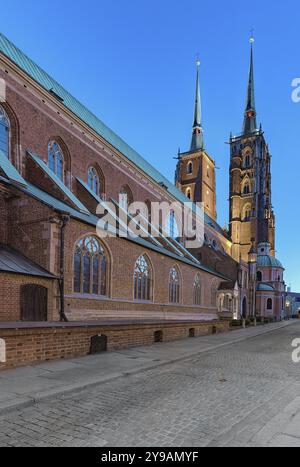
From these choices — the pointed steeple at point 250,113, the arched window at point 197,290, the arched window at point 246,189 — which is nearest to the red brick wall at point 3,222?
the arched window at point 197,290

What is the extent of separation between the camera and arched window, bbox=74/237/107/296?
51.1 ft

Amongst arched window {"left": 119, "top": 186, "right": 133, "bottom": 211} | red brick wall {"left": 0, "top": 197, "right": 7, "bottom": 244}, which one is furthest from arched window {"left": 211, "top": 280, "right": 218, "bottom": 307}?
red brick wall {"left": 0, "top": 197, "right": 7, "bottom": 244}

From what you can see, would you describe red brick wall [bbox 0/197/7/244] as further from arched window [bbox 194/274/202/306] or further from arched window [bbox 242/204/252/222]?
arched window [bbox 242/204/252/222]

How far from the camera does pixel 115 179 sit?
89.9 feet

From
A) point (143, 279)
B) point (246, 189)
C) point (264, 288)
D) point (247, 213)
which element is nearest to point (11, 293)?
point (143, 279)

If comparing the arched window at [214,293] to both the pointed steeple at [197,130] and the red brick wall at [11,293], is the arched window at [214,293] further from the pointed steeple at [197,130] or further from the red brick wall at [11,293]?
the pointed steeple at [197,130]

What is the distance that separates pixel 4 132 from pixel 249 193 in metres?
57.2

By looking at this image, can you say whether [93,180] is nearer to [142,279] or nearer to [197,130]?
[142,279]

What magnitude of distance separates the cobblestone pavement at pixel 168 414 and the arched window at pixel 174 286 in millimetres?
15114

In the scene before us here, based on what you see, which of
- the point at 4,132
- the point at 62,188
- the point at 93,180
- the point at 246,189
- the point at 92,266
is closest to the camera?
the point at 92,266

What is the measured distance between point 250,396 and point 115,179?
867 inches

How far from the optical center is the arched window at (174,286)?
2450 centimetres

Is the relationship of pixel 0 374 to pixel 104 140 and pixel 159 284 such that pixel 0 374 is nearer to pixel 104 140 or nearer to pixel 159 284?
pixel 159 284

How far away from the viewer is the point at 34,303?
1317 cm
